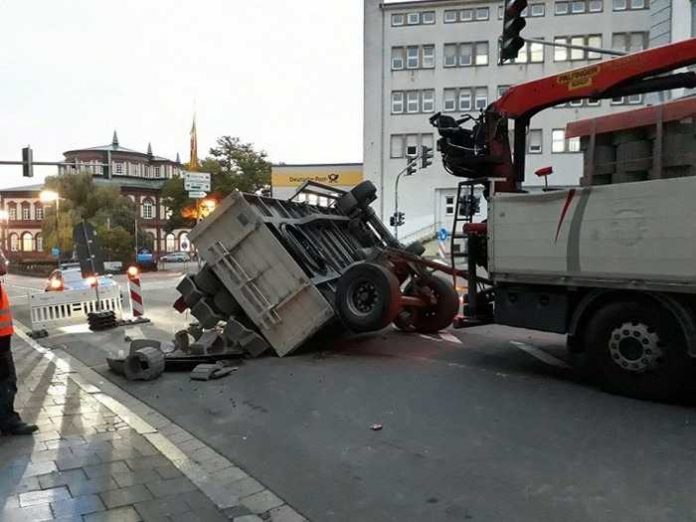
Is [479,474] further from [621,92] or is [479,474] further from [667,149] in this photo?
[621,92]

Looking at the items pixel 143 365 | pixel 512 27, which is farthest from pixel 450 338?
pixel 512 27

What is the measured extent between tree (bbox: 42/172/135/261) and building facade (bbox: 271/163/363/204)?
43.1 ft

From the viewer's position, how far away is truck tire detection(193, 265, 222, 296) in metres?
8.67

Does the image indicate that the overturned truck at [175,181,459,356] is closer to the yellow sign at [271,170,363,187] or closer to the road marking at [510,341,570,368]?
the road marking at [510,341,570,368]

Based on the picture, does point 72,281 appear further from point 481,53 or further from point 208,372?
point 481,53

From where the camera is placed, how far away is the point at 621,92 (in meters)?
6.44

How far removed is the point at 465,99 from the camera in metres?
46.6

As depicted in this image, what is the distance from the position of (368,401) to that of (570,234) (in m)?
2.52

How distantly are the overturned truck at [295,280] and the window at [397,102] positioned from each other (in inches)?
1538

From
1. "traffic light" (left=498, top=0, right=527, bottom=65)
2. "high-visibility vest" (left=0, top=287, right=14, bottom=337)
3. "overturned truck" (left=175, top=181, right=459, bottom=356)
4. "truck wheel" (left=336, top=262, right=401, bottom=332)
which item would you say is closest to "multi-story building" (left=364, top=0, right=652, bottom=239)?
"traffic light" (left=498, top=0, right=527, bottom=65)

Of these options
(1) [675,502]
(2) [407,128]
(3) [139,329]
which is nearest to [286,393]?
(1) [675,502]

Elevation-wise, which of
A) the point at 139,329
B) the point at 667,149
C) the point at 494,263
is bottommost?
the point at 139,329

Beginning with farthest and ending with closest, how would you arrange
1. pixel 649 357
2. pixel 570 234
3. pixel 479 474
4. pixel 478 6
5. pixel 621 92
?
pixel 478 6, pixel 621 92, pixel 570 234, pixel 649 357, pixel 479 474

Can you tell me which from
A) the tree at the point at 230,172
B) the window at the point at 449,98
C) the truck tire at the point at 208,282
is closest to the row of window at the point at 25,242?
the tree at the point at 230,172
